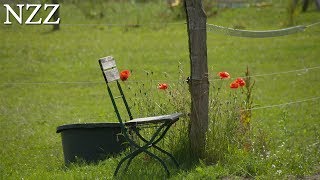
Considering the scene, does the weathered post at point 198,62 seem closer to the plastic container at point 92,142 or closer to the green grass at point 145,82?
the green grass at point 145,82

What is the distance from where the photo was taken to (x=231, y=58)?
18.9 m

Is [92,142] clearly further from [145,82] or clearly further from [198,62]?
[145,82]

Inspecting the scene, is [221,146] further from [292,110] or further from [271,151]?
[292,110]

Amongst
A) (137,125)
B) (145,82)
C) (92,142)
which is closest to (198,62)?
(137,125)

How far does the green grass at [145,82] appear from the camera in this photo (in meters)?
8.12

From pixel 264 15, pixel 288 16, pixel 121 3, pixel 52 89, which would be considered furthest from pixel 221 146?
pixel 121 3

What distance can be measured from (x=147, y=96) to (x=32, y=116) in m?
4.95

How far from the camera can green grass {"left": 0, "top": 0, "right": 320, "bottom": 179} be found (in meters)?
8.12

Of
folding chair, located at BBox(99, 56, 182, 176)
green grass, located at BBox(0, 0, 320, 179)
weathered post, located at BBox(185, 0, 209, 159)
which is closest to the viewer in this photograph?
folding chair, located at BBox(99, 56, 182, 176)

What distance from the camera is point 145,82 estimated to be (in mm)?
14945

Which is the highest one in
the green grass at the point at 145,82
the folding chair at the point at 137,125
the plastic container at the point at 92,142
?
the folding chair at the point at 137,125

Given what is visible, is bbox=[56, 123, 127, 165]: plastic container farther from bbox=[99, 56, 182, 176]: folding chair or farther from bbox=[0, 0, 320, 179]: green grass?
bbox=[99, 56, 182, 176]: folding chair

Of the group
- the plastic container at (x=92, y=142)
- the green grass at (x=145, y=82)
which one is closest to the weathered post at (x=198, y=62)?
the green grass at (x=145, y=82)

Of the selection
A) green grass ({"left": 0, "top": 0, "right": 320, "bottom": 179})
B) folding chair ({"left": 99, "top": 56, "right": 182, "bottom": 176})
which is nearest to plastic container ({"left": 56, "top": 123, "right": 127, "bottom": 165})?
green grass ({"left": 0, "top": 0, "right": 320, "bottom": 179})
